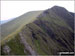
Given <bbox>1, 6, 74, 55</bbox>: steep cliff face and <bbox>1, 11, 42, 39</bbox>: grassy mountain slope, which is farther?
<bbox>1, 11, 42, 39</bbox>: grassy mountain slope

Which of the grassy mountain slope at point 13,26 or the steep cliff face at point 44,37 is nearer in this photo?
the steep cliff face at point 44,37

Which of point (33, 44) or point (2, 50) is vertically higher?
point (2, 50)

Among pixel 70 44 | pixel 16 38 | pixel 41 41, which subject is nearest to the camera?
pixel 16 38

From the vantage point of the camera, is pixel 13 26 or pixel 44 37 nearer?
pixel 44 37

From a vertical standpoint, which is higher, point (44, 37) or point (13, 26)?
point (13, 26)

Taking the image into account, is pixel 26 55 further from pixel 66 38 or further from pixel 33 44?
pixel 66 38

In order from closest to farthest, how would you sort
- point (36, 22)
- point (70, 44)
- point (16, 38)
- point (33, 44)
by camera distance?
1. point (16, 38)
2. point (33, 44)
3. point (36, 22)
4. point (70, 44)

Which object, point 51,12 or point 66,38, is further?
point 51,12

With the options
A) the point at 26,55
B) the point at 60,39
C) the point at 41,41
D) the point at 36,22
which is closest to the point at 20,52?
the point at 26,55
